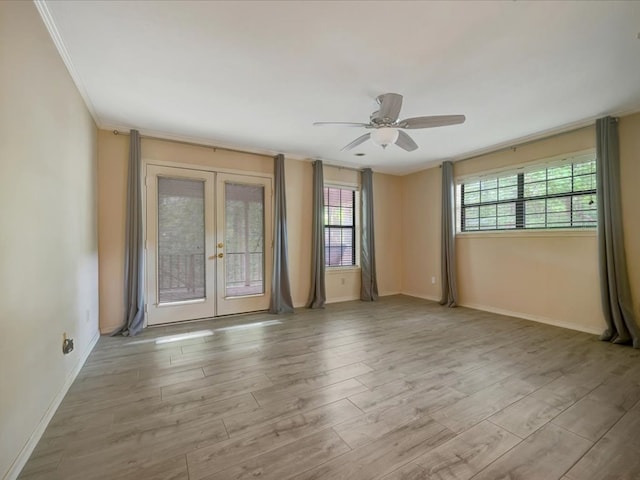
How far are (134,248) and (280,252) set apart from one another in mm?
2008

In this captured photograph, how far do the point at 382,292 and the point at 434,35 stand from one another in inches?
190

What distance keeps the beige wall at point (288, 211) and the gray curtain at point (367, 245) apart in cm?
18

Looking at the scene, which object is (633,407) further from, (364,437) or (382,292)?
(382,292)

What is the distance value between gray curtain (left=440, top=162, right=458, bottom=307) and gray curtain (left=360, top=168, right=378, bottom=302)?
127 cm

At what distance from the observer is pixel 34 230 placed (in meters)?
1.78

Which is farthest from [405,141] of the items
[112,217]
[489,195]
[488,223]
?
[112,217]

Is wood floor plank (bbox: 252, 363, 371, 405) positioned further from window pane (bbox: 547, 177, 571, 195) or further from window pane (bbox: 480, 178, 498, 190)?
window pane (bbox: 480, 178, 498, 190)

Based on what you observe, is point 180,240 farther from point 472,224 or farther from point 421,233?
point 472,224

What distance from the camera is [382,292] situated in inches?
240

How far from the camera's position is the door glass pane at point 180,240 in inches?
160

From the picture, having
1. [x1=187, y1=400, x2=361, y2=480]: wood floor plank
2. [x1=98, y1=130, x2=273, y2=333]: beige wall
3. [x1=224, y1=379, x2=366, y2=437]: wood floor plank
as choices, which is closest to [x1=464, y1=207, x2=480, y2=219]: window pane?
[x1=224, y1=379, x2=366, y2=437]: wood floor plank

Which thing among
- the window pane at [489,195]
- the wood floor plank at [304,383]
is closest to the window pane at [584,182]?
the window pane at [489,195]

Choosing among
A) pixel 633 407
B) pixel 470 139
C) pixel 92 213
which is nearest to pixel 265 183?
pixel 92 213

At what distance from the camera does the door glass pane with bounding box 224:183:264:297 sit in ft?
14.8
